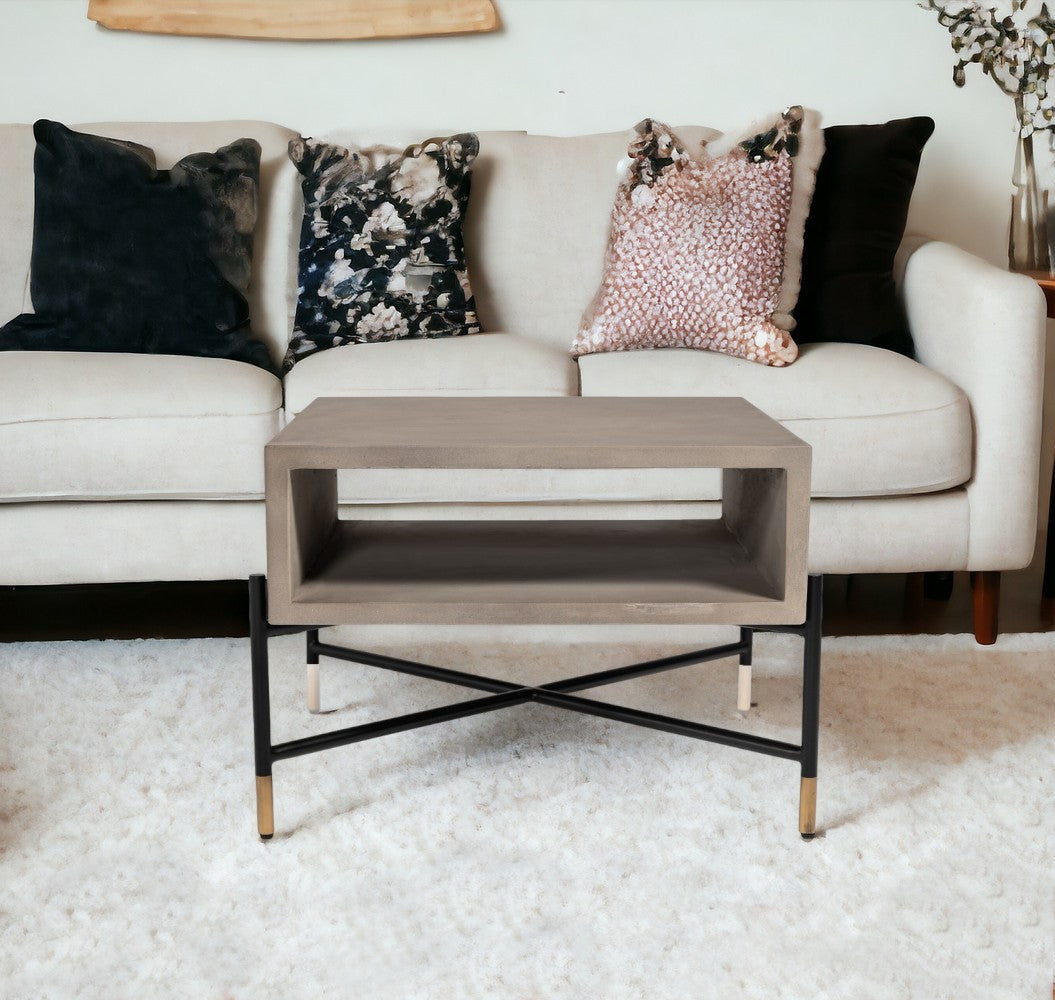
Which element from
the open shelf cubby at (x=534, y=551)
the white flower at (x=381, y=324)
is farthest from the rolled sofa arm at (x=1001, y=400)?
the white flower at (x=381, y=324)

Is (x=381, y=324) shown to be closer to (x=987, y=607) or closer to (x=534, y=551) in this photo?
(x=534, y=551)

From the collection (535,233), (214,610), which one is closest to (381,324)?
(535,233)

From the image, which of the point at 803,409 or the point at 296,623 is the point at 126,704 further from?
the point at 803,409

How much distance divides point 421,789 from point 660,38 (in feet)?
7.20

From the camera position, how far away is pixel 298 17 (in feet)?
9.67

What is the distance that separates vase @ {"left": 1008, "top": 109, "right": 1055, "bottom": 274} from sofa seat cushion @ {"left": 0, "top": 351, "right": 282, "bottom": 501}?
180 cm

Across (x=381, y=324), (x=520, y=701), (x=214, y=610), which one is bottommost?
(x=214, y=610)

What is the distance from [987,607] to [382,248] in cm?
140

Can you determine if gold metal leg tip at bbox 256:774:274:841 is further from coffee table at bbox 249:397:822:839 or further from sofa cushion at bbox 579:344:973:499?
sofa cushion at bbox 579:344:973:499

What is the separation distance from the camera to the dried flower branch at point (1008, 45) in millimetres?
2725

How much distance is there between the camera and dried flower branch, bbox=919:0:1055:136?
272 centimetres

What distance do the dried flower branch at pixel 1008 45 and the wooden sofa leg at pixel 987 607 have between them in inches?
47.2

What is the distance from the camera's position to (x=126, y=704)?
1865 millimetres

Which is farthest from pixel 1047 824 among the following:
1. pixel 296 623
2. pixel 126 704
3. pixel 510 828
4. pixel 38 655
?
pixel 38 655
